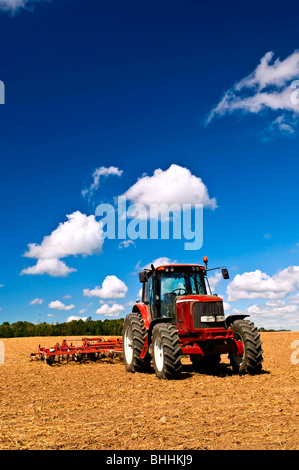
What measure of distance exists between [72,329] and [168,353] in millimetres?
45693

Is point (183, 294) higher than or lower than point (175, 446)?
higher

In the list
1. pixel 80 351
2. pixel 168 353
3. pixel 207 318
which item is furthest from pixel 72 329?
pixel 168 353

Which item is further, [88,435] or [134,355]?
[134,355]

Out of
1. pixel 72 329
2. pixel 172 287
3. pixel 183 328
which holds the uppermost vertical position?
pixel 172 287

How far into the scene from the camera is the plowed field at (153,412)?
532cm

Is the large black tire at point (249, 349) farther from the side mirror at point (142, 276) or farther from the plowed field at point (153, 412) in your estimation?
the side mirror at point (142, 276)

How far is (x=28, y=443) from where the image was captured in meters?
5.43

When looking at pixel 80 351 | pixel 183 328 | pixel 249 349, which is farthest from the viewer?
pixel 80 351

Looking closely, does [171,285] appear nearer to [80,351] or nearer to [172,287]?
[172,287]

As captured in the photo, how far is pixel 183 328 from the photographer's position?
37.7ft

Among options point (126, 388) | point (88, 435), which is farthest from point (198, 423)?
point (126, 388)

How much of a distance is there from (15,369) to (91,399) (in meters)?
7.74
